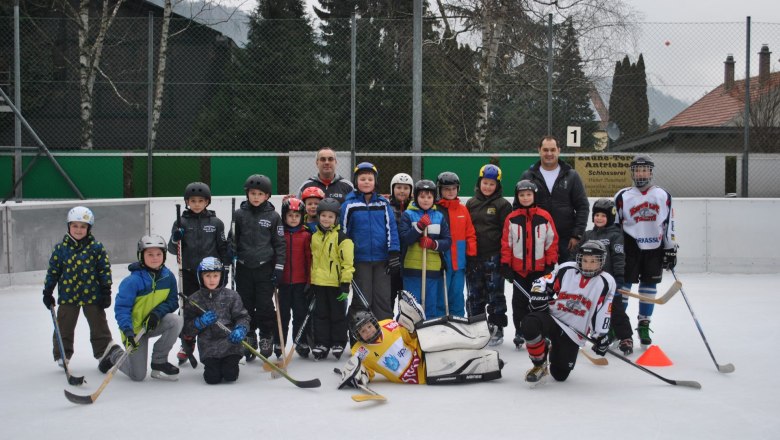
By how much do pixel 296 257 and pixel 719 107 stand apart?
763cm

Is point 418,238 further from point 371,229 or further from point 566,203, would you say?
point 566,203

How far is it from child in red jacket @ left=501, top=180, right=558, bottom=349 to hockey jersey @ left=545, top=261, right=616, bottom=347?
638mm

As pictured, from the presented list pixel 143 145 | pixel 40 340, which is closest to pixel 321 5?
pixel 143 145

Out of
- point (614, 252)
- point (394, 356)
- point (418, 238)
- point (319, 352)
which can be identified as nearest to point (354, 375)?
point (394, 356)

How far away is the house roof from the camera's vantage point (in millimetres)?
10789

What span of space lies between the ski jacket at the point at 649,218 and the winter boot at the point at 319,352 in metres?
2.32

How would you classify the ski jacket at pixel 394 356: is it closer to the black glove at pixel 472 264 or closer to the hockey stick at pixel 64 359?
the black glove at pixel 472 264

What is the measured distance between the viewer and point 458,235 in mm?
5934

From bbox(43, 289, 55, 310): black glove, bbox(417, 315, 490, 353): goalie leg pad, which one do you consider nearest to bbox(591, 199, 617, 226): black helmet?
bbox(417, 315, 490, 353): goalie leg pad

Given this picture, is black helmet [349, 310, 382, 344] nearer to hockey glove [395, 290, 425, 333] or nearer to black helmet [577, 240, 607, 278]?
hockey glove [395, 290, 425, 333]

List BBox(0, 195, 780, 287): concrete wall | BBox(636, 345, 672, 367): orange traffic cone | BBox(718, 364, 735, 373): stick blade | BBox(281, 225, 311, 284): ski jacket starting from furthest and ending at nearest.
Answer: BBox(0, 195, 780, 287): concrete wall
BBox(281, 225, 311, 284): ski jacket
BBox(636, 345, 672, 367): orange traffic cone
BBox(718, 364, 735, 373): stick blade

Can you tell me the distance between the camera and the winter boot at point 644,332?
5848 millimetres

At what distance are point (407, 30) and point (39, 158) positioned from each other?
17.1 ft

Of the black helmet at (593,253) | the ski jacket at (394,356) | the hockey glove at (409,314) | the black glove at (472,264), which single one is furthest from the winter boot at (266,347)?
the black helmet at (593,253)
